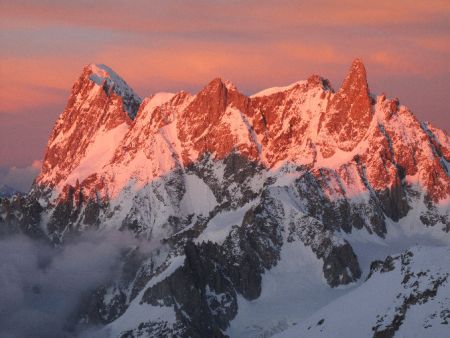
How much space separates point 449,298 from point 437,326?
8869mm

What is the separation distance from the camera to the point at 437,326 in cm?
19262

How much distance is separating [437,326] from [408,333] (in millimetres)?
5955

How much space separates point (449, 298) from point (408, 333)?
32.7 ft

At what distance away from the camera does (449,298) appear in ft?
656

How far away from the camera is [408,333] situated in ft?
645
